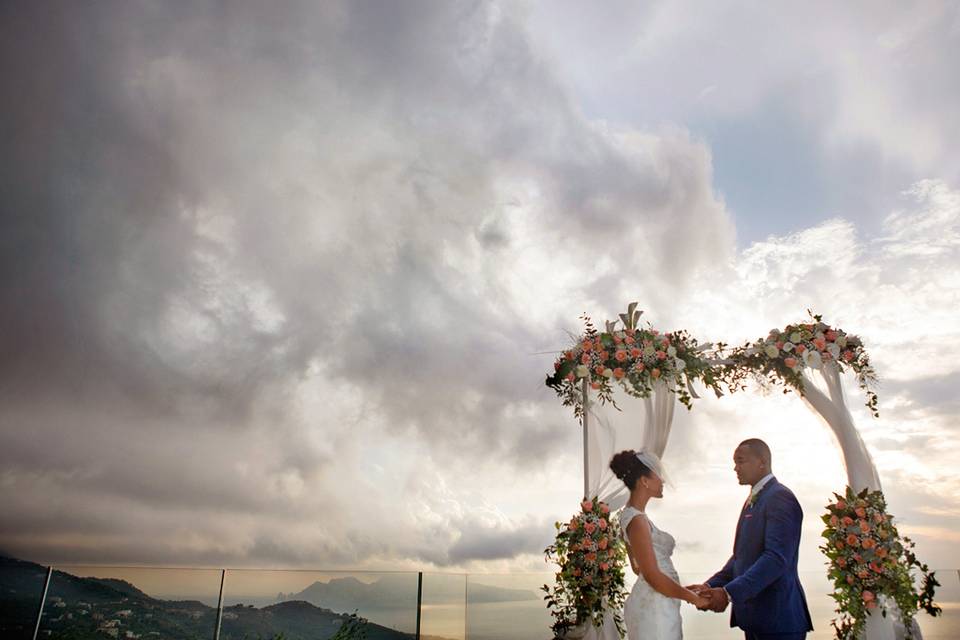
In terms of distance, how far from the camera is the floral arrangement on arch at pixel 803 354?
23.1 feet

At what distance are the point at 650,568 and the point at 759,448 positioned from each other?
51.0 inches

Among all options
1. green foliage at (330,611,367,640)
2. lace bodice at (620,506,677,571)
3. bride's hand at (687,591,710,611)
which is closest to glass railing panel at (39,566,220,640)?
green foliage at (330,611,367,640)

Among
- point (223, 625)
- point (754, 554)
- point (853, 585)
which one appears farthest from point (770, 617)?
point (223, 625)

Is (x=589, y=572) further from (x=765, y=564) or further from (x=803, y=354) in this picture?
(x=803, y=354)

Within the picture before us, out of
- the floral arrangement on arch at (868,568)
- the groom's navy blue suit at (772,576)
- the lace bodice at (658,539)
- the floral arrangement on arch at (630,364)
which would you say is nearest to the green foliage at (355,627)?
the floral arrangement on arch at (630,364)

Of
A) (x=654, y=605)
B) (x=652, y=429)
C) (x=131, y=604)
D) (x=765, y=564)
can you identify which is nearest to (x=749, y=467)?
(x=765, y=564)

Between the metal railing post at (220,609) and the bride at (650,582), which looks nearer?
the bride at (650,582)

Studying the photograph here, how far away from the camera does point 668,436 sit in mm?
6992

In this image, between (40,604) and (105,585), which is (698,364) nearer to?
(105,585)

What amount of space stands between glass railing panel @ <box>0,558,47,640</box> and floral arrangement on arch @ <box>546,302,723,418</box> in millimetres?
6210

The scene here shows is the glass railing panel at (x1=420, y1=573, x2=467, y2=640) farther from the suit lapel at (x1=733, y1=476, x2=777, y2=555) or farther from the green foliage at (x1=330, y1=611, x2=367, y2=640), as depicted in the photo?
the suit lapel at (x1=733, y1=476, x2=777, y2=555)

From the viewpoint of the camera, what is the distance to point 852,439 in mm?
6832

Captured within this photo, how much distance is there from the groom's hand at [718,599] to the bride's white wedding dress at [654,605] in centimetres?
27

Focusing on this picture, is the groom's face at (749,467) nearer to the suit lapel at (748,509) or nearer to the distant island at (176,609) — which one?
the suit lapel at (748,509)
